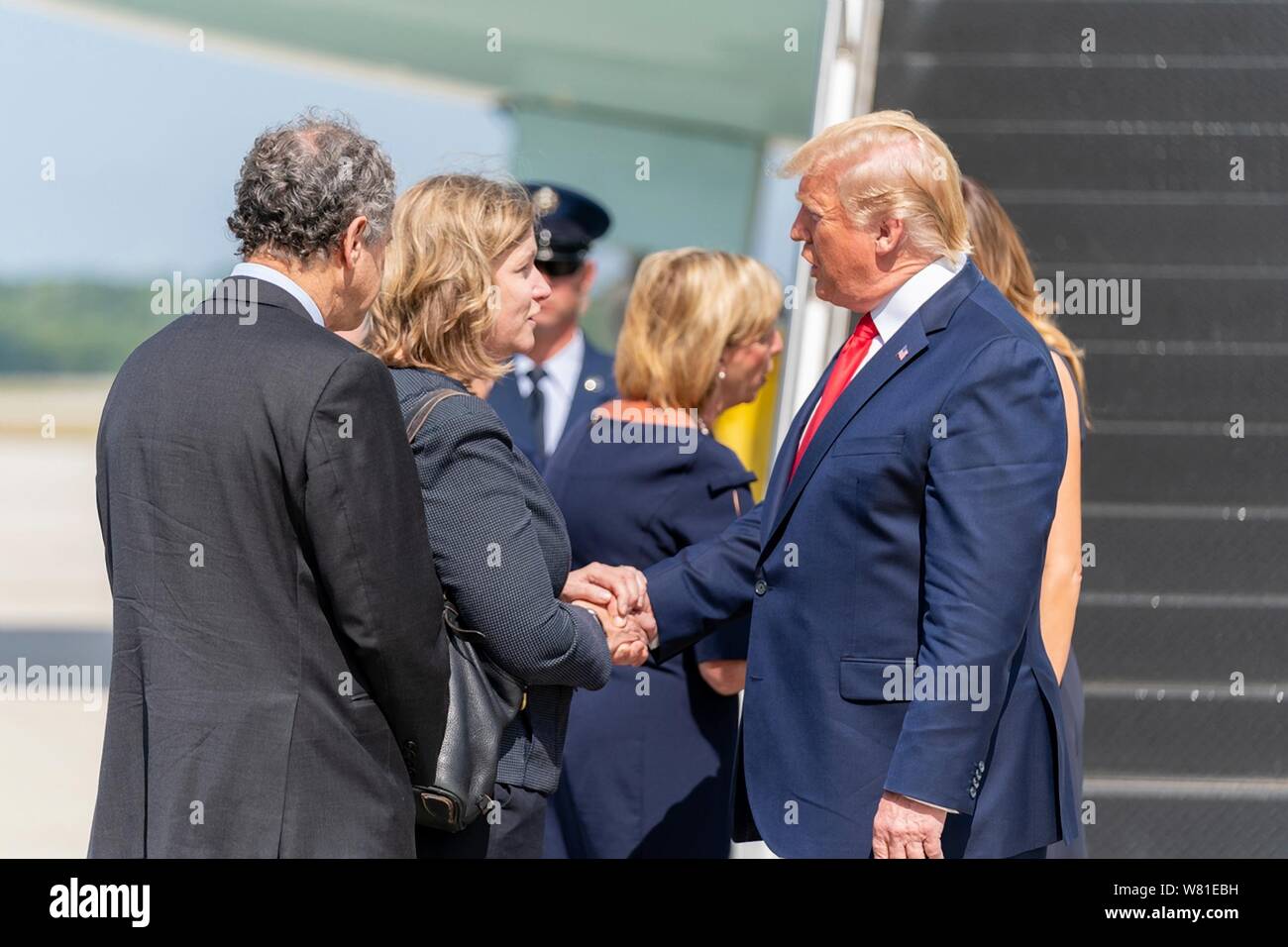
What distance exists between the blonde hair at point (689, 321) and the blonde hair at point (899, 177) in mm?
943

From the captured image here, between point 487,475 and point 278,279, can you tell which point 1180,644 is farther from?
point 278,279

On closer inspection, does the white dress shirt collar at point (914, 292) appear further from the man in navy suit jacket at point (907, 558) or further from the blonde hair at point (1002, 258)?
the blonde hair at point (1002, 258)

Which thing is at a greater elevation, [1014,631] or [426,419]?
[426,419]

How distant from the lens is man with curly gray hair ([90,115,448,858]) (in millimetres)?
2250

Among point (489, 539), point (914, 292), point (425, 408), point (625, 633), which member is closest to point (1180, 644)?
point (625, 633)

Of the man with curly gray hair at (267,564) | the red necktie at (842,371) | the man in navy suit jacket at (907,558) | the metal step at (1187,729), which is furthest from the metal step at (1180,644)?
the man with curly gray hair at (267,564)

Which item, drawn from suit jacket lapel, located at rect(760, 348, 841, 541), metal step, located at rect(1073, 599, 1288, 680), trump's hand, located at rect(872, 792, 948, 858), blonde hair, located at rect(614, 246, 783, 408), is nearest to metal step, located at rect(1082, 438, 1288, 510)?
metal step, located at rect(1073, 599, 1288, 680)

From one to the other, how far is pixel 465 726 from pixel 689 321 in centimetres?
141

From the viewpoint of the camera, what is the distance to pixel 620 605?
3303mm

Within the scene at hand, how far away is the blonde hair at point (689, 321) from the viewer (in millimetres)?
3609
